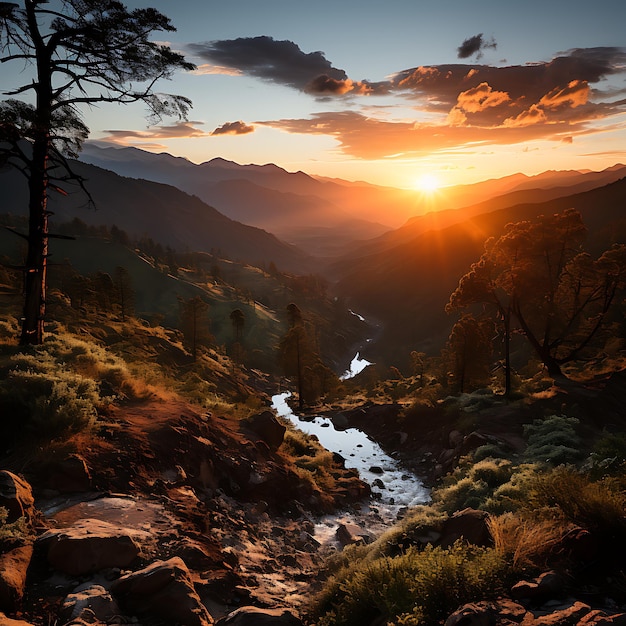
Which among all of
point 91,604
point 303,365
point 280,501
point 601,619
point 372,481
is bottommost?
point 303,365

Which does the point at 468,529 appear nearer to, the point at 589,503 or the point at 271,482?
the point at 589,503

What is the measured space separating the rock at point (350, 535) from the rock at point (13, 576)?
8.85 metres

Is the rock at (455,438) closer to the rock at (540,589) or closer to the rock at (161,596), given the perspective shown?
the rock at (540,589)

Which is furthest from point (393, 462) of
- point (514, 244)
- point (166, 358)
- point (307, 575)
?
point (166, 358)

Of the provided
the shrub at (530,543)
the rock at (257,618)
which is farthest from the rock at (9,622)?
the shrub at (530,543)

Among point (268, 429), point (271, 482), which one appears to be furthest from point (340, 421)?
point (271, 482)

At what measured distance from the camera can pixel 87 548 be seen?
6.64 m

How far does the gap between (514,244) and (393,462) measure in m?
15.9

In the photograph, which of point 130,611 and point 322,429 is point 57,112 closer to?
point 130,611

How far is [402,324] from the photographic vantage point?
167 m

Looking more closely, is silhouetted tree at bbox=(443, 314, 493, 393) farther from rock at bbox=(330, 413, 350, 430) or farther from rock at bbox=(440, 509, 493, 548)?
rock at bbox=(440, 509, 493, 548)

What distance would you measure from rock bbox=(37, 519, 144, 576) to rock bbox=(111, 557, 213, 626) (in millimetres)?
539

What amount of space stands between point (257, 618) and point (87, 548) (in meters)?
2.88

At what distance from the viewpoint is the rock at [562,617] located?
Answer: 4.52 metres
